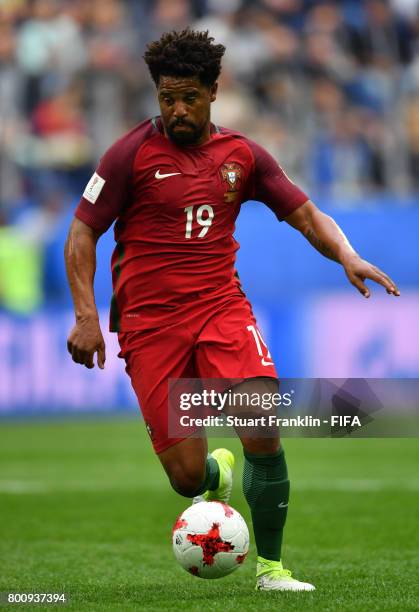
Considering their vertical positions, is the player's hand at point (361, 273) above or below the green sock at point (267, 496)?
above

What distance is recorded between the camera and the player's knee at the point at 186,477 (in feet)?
18.1

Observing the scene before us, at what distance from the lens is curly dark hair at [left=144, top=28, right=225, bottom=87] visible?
5391mm

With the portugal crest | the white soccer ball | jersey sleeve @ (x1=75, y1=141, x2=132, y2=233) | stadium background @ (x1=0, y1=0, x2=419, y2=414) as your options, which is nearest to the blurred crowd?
stadium background @ (x1=0, y1=0, x2=419, y2=414)

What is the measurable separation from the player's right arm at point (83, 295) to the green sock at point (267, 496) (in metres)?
0.83

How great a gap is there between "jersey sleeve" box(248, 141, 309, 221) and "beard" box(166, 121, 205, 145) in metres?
0.34

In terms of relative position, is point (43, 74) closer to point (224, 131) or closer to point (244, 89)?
point (244, 89)

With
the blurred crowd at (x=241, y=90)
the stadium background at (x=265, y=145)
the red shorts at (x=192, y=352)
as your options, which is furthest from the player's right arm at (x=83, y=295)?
the blurred crowd at (x=241, y=90)

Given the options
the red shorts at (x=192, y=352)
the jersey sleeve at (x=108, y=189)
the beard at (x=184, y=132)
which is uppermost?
the beard at (x=184, y=132)

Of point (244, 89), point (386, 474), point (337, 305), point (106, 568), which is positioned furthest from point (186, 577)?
point (244, 89)

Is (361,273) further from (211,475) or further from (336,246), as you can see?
(211,475)

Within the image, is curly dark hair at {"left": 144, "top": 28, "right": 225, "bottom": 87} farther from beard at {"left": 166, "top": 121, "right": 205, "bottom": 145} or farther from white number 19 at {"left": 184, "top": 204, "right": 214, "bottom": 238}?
white number 19 at {"left": 184, "top": 204, "right": 214, "bottom": 238}

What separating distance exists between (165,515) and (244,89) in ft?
28.2

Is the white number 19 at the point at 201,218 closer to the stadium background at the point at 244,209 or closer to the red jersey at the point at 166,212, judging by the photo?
the red jersey at the point at 166,212

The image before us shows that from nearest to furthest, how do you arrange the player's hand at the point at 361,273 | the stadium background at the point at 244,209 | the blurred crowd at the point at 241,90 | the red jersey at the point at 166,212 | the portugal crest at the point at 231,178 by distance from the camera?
1. the player's hand at the point at 361,273
2. the red jersey at the point at 166,212
3. the portugal crest at the point at 231,178
4. the stadium background at the point at 244,209
5. the blurred crowd at the point at 241,90
